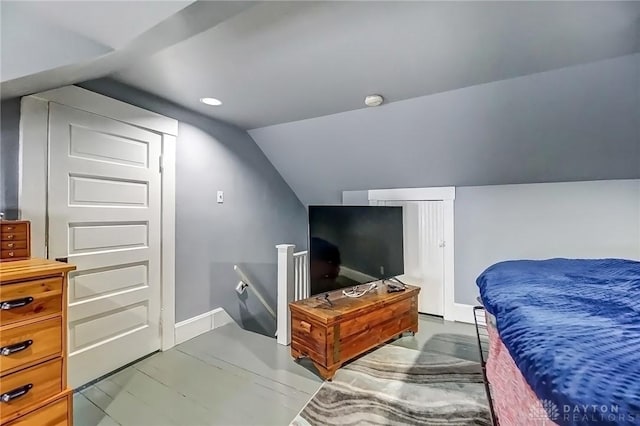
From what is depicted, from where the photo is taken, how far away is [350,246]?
254 cm

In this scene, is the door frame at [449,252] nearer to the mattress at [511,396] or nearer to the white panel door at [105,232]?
the mattress at [511,396]

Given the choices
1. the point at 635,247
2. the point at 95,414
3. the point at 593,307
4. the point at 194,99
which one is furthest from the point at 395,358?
the point at 194,99

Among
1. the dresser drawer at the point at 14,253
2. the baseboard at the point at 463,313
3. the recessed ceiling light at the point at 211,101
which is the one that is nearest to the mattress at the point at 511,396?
the baseboard at the point at 463,313

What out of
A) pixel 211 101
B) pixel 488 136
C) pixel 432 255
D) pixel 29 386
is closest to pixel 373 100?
pixel 488 136

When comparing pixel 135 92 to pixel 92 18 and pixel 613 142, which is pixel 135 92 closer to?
pixel 92 18

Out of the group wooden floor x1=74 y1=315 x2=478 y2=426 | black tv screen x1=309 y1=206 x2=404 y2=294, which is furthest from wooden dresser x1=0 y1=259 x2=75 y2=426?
black tv screen x1=309 y1=206 x2=404 y2=294

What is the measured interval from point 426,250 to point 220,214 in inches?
89.8

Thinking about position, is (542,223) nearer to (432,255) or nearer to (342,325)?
(432,255)

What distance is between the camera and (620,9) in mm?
1291

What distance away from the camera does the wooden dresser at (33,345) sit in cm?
123

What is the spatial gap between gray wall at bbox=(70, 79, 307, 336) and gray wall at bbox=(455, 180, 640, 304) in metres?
2.18

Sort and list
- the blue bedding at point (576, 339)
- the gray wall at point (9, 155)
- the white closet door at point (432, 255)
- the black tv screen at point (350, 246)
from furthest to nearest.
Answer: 1. the white closet door at point (432, 255)
2. the black tv screen at point (350, 246)
3. the gray wall at point (9, 155)
4. the blue bedding at point (576, 339)

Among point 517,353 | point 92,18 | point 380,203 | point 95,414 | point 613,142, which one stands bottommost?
point 95,414

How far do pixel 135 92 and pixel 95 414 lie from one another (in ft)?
7.10
